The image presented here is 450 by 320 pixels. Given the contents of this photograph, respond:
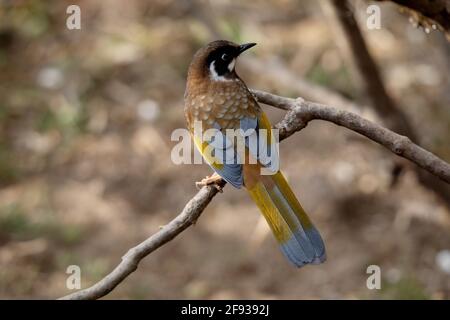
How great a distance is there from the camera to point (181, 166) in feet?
24.1

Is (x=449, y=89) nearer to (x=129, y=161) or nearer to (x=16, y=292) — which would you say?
(x=129, y=161)

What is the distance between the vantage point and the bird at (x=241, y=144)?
3783 millimetres

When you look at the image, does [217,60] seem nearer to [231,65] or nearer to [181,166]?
[231,65]

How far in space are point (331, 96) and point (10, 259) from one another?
2.75 meters

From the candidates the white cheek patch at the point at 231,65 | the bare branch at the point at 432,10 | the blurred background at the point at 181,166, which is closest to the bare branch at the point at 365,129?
the white cheek patch at the point at 231,65

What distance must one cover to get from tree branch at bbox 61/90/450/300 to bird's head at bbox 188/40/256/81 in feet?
0.91

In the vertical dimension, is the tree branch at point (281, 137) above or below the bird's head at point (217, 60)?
below

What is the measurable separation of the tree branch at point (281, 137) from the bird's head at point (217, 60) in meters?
0.28

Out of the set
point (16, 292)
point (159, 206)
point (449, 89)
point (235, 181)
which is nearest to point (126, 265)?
point (235, 181)

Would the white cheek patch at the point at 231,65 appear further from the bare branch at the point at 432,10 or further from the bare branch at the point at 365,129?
the bare branch at the point at 432,10

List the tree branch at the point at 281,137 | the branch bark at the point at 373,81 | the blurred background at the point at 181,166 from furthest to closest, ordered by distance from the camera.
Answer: the blurred background at the point at 181,166
the branch bark at the point at 373,81
the tree branch at the point at 281,137

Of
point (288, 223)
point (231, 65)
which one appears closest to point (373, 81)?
point (231, 65)

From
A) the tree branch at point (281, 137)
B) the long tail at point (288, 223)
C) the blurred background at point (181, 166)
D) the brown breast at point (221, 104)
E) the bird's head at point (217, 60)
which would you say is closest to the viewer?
the tree branch at point (281, 137)

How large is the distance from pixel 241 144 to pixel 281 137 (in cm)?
21
